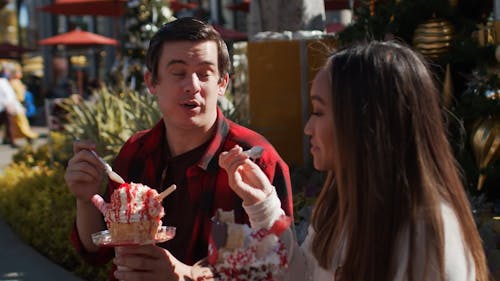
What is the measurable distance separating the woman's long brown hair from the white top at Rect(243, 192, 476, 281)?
2cm

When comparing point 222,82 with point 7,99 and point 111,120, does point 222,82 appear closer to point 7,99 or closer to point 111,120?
point 111,120

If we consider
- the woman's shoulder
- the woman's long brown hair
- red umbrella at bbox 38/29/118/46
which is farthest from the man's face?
red umbrella at bbox 38/29/118/46

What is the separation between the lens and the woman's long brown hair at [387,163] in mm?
1853

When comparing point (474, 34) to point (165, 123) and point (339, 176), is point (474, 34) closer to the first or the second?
point (165, 123)

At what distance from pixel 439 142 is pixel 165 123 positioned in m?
1.04

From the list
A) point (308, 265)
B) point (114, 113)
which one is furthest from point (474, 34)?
point (114, 113)

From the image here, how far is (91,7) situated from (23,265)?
→ 9.11 meters

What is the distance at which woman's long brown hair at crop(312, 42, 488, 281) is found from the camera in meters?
1.85

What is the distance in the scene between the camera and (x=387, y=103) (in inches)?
74.4

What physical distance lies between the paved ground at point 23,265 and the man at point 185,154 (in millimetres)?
3354

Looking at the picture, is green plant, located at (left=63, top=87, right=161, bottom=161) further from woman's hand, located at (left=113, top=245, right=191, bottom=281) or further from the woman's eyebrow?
the woman's eyebrow

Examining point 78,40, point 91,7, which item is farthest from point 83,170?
point 78,40

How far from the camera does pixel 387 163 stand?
1.88 m

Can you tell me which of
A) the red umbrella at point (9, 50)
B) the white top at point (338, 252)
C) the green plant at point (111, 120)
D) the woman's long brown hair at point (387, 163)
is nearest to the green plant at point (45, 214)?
the green plant at point (111, 120)
